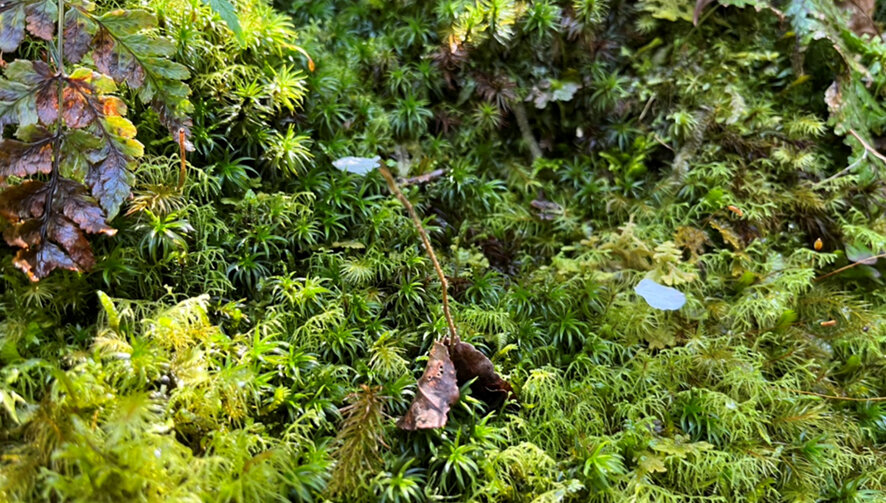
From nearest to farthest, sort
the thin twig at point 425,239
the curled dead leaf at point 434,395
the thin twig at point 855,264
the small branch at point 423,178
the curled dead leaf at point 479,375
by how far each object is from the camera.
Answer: the thin twig at point 425,239, the curled dead leaf at point 434,395, the curled dead leaf at point 479,375, the thin twig at point 855,264, the small branch at point 423,178

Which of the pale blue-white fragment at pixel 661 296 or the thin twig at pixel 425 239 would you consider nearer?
the thin twig at pixel 425 239

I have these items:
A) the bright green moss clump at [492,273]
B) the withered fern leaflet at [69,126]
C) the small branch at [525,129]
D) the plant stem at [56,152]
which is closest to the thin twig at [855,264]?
→ the bright green moss clump at [492,273]

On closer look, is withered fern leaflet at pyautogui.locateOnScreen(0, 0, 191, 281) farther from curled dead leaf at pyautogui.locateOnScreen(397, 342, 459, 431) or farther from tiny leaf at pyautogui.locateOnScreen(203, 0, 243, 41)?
curled dead leaf at pyautogui.locateOnScreen(397, 342, 459, 431)

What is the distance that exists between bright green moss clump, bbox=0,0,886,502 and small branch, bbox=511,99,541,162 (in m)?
0.02

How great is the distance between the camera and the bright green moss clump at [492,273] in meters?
2.14

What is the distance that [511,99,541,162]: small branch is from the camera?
3.75m

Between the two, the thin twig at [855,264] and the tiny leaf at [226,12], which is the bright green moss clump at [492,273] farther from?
the tiny leaf at [226,12]

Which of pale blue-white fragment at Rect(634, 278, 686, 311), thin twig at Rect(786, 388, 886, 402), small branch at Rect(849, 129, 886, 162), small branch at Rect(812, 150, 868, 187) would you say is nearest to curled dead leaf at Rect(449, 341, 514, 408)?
pale blue-white fragment at Rect(634, 278, 686, 311)

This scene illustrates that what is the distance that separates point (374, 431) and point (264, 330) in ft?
2.17

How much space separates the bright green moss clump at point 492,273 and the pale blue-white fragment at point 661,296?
261 mm

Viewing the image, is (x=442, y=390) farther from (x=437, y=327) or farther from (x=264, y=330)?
(x=264, y=330)

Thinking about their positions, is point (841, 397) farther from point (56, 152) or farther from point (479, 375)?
point (56, 152)

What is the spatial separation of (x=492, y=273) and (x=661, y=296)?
0.83 metres

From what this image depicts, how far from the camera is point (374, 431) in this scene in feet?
7.13
